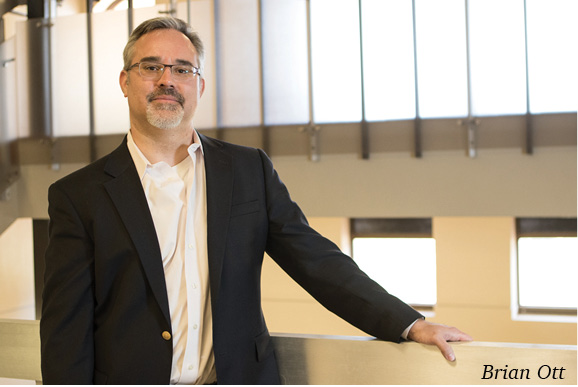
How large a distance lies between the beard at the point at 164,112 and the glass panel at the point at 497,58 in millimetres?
3817

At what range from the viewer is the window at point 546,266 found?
7723mm

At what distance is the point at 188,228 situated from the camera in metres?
1.65

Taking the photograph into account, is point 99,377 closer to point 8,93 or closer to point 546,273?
point 8,93

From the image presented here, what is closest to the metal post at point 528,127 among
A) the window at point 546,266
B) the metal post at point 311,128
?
the metal post at point 311,128

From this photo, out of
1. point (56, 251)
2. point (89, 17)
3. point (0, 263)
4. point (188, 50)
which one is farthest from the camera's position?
point (0, 263)

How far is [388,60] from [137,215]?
157 inches

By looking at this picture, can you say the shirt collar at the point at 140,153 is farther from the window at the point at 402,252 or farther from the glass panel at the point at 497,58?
the window at the point at 402,252

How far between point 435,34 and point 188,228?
13.1 ft

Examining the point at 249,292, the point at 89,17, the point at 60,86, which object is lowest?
the point at 249,292

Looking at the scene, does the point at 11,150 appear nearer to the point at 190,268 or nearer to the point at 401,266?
the point at 401,266

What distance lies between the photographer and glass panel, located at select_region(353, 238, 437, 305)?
8.17 m

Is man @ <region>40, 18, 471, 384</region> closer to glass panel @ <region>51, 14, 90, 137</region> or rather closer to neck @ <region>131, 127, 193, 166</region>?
neck @ <region>131, 127, 193, 166</region>

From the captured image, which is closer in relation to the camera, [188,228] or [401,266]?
[188,228]

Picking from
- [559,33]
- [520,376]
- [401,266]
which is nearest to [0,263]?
[401,266]
